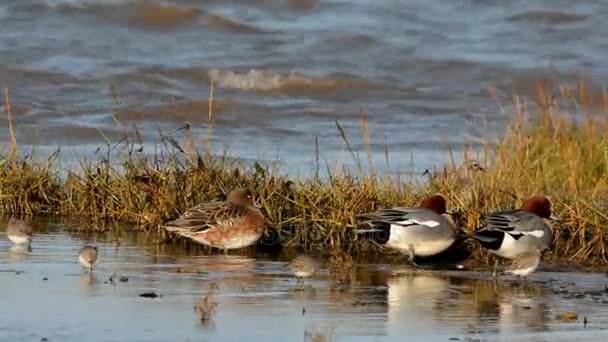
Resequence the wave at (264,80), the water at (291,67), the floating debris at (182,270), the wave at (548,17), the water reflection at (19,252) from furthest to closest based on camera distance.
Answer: the wave at (548,17)
the wave at (264,80)
the water at (291,67)
the water reflection at (19,252)
the floating debris at (182,270)

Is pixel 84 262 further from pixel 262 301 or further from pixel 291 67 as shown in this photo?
pixel 291 67

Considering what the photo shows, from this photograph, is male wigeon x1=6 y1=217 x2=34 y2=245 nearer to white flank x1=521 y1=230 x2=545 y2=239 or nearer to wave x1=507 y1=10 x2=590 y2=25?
white flank x1=521 y1=230 x2=545 y2=239

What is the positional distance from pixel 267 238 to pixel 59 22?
1303 centimetres

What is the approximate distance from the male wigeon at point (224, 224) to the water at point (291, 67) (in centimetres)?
385

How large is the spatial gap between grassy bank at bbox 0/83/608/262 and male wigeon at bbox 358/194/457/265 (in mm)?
335

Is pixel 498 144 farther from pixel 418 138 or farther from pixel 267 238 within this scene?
pixel 418 138

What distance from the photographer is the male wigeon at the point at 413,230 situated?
9383 millimetres

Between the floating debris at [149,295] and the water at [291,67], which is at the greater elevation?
the water at [291,67]

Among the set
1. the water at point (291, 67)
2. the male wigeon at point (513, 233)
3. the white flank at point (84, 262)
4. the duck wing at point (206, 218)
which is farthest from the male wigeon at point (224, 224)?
the water at point (291, 67)

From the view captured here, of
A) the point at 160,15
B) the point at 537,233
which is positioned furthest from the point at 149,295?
the point at 160,15

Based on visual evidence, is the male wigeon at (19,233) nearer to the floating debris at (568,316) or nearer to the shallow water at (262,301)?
the shallow water at (262,301)

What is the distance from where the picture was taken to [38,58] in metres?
20.2

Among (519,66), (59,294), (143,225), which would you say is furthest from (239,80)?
(59,294)

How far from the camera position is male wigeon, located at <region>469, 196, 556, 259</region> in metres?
9.31
